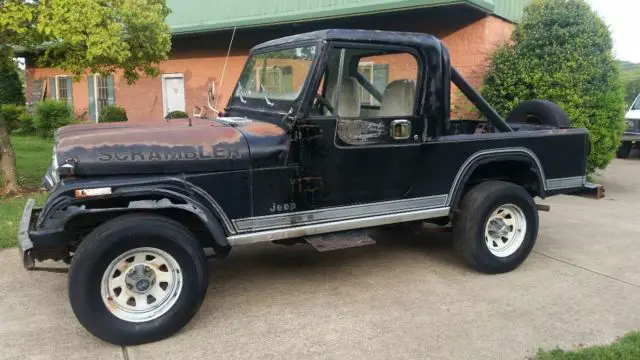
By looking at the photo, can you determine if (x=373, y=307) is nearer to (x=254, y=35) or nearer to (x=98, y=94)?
(x=254, y=35)

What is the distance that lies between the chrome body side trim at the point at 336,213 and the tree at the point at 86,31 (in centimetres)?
443

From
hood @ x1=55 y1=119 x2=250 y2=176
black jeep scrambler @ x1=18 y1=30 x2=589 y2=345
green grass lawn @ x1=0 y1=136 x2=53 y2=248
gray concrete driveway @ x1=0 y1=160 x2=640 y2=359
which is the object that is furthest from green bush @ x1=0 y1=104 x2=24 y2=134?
hood @ x1=55 y1=119 x2=250 y2=176

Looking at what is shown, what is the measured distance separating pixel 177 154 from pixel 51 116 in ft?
49.0

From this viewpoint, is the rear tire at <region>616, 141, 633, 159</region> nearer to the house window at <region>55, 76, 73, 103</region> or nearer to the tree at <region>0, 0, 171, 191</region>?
the tree at <region>0, 0, 171, 191</region>

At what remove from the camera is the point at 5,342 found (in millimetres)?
3615

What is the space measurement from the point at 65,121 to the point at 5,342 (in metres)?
14.5

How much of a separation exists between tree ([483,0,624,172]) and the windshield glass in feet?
18.3

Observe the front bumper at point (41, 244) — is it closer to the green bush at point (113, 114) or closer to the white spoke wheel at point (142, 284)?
the white spoke wheel at point (142, 284)

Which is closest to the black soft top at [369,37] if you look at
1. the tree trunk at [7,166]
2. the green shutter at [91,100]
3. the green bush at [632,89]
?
the tree trunk at [7,166]

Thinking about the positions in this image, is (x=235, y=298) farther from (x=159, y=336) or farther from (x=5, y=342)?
(x=5, y=342)

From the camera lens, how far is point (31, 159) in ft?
37.7

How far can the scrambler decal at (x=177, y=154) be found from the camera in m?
3.55

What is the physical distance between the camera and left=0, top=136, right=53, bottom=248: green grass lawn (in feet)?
20.2

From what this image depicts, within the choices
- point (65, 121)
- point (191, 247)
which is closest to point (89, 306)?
point (191, 247)
